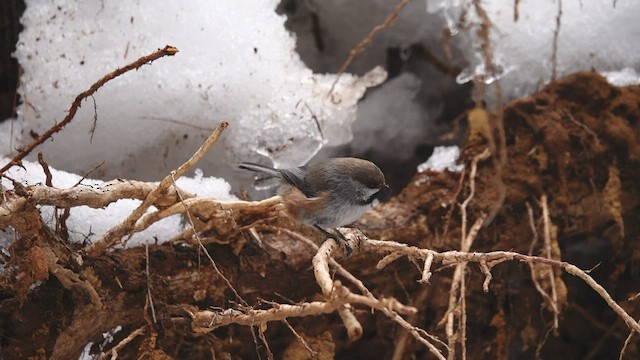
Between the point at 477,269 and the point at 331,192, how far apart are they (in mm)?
920

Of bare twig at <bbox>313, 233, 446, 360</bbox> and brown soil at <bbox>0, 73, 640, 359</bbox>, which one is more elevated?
bare twig at <bbox>313, 233, 446, 360</bbox>

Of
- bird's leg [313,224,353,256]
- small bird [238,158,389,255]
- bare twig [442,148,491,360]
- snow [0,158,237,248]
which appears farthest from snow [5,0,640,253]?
bird's leg [313,224,353,256]

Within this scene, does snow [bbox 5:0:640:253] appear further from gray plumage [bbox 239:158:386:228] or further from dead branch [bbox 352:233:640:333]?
dead branch [bbox 352:233:640:333]

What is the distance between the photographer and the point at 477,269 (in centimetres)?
285

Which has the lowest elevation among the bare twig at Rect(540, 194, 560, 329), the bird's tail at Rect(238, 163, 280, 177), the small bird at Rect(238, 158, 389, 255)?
the bare twig at Rect(540, 194, 560, 329)

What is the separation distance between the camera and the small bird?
2291 mm

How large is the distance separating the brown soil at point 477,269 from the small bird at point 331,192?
225 mm

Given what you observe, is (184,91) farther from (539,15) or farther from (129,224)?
(539,15)

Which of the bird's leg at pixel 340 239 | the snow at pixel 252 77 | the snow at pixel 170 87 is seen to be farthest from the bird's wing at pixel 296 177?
the snow at pixel 170 87

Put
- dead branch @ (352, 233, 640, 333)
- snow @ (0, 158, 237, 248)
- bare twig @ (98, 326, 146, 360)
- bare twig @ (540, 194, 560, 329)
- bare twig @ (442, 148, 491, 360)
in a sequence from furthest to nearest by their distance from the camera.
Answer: bare twig @ (540, 194, 560, 329)
bare twig @ (442, 148, 491, 360)
snow @ (0, 158, 237, 248)
bare twig @ (98, 326, 146, 360)
dead branch @ (352, 233, 640, 333)

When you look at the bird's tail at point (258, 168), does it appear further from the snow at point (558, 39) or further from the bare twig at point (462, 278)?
the snow at point (558, 39)

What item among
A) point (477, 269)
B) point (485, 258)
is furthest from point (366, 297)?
point (477, 269)

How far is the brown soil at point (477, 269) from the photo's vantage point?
227 centimetres

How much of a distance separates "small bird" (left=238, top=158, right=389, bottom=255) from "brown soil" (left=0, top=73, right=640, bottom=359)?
23 centimetres
